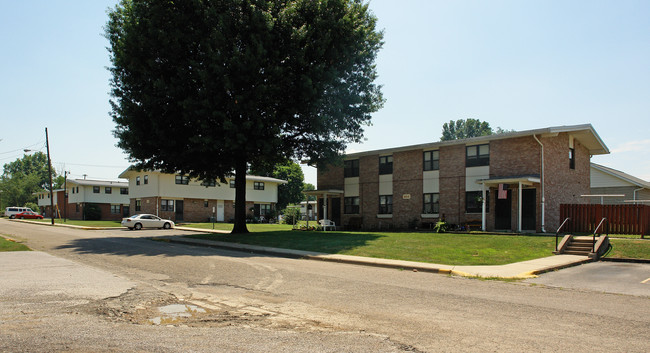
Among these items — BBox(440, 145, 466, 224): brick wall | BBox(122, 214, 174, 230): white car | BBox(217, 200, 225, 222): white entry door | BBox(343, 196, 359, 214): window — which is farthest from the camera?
BBox(217, 200, 225, 222): white entry door

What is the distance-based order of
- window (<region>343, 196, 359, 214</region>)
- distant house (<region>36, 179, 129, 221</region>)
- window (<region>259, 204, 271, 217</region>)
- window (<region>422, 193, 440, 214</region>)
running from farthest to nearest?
distant house (<region>36, 179, 129, 221</region>), window (<region>259, 204, 271, 217</region>), window (<region>343, 196, 359, 214</region>), window (<region>422, 193, 440, 214</region>)

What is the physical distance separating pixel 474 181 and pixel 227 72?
17.2 m

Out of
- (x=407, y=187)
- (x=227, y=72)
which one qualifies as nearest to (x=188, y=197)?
(x=407, y=187)

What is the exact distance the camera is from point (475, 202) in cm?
2947

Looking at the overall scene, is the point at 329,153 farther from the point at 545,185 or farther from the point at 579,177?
the point at 579,177

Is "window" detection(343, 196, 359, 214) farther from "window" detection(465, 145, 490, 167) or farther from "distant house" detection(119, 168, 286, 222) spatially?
"distant house" detection(119, 168, 286, 222)

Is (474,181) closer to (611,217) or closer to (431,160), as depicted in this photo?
(431,160)

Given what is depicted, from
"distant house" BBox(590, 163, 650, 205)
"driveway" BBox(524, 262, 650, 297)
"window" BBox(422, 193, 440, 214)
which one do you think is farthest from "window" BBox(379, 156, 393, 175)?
"driveway" BBox(524, 262, 650, 297)

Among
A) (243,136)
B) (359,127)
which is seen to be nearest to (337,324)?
(243,136)

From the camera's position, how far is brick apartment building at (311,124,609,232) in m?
26.8

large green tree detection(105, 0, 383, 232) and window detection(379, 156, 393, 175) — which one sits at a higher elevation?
large green tree detection(105, 0, 383, 232)

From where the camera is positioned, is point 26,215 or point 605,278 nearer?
point 605,278

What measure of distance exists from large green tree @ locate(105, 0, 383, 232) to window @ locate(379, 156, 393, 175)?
29.7 ft

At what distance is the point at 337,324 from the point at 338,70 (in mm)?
21186
